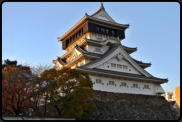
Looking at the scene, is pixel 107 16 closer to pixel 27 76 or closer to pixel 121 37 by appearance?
pixel 121 37

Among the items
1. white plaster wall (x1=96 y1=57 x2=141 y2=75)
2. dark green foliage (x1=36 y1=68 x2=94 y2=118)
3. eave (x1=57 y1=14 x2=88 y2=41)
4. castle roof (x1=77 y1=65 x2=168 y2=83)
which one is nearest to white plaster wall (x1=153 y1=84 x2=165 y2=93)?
castle roof (x1=77 y1=65 x2=168 y2=83)

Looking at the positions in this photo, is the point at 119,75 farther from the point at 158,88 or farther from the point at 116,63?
the point at 158,88

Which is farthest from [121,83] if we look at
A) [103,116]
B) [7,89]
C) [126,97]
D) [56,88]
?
[7,89]

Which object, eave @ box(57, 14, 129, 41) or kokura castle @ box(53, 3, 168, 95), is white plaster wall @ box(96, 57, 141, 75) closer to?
kokura castle @ box(53, 3, 168, 95)

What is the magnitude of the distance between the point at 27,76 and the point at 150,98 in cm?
1407

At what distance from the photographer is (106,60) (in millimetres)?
22812

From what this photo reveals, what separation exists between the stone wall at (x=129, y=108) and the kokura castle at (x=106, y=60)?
1.22 meters

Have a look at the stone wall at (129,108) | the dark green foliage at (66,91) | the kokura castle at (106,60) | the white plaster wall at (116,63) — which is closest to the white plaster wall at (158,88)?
the kokura castle at (106,60)

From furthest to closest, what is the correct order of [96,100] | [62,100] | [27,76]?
[96,100] < [27,76] < [62,100]

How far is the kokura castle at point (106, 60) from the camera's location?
2152cm

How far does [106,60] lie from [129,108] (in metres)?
6.15

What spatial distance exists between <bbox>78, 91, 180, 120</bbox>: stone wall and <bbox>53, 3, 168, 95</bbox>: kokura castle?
1.22 metres

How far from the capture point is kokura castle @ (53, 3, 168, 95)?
2152cm

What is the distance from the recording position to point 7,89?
50.9 feet
